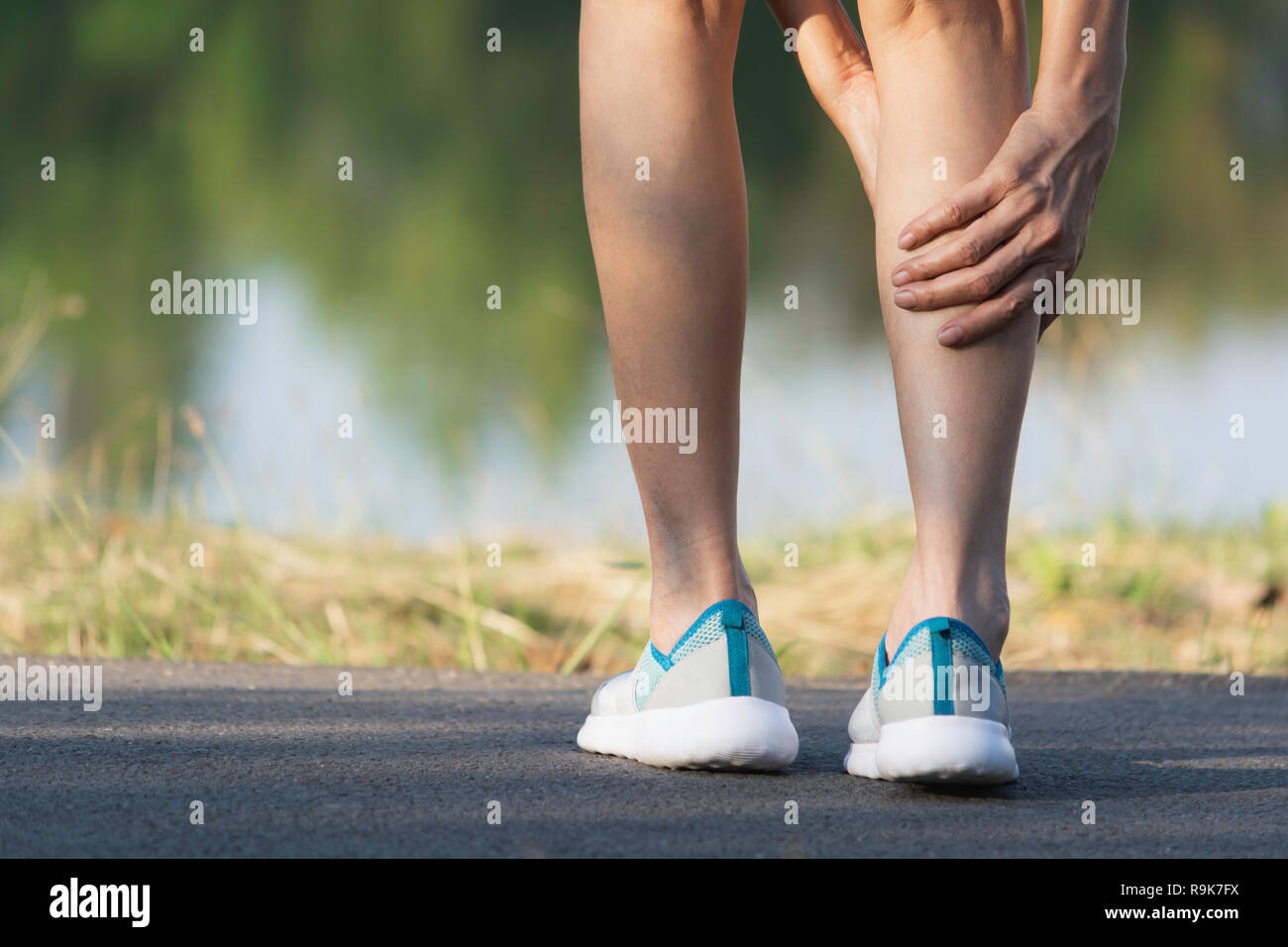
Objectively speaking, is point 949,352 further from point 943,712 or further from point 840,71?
point 840,71

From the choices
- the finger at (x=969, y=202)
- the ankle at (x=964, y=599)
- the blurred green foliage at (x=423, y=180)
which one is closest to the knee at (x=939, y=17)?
the finger at (x=969, y=202)

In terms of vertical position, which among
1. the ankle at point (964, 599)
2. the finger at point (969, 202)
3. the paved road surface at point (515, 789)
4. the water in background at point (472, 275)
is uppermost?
the water in background at point (472, 275)

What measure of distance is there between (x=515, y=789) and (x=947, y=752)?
0.32 meters

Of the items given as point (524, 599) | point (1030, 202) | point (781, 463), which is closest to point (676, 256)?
point (1030, 202)

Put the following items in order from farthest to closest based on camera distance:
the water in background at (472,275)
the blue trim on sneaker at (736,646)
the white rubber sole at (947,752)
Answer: the water in background at (472,275) < the blue trim on sneaker at (736,646) < the white rubber sole at (947,752)

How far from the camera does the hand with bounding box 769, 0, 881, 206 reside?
3.95 feet

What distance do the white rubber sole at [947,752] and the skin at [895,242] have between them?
0.28 ft

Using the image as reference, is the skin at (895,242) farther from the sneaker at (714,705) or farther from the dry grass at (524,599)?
the dry grass at (524,599)

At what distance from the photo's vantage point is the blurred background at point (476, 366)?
2.64 metres

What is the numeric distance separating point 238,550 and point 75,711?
1.64 metres

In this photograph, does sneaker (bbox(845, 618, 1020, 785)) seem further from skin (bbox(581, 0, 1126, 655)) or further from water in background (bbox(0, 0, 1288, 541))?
water in background (bbox(0, 0, 1288, 541))

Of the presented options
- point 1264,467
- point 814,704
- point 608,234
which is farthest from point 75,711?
point 1264,467

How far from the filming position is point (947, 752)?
0.93 meters
